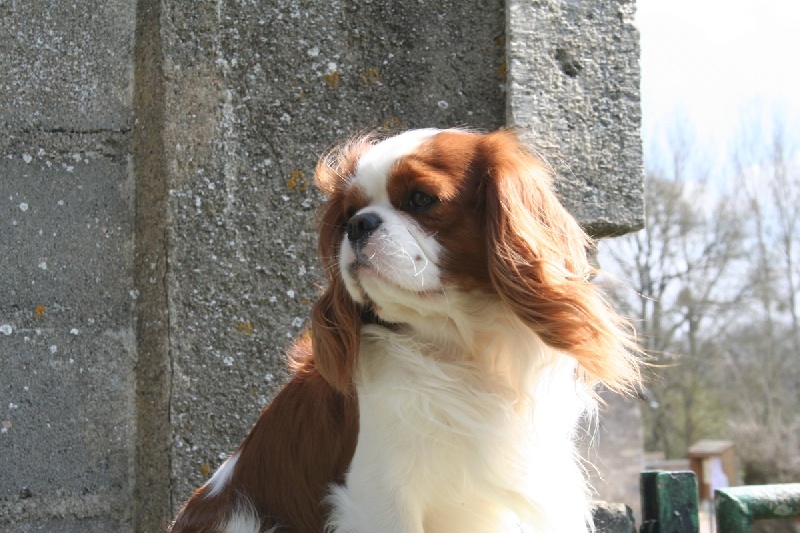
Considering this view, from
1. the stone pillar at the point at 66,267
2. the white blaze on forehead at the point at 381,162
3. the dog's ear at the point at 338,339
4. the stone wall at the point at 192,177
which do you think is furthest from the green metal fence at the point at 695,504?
the stone pillar at the point at 66,267

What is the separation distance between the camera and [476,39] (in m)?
3.28

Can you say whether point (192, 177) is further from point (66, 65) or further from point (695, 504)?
point (695, 504)

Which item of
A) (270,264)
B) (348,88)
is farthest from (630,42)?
(270,264)

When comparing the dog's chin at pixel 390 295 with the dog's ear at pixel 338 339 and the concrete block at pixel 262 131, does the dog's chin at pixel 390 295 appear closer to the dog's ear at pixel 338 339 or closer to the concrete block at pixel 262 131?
the dog's ear at pixel 338 339

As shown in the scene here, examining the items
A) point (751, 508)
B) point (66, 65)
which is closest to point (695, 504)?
point (751, 508)

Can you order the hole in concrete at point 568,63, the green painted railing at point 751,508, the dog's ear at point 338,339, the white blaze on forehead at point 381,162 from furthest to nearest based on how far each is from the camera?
the hole in concrete at point 568,63 < the dog's ear at point 338,339 < the white blaze on forehead at point 381,162 < the green painted railing at point 751,508

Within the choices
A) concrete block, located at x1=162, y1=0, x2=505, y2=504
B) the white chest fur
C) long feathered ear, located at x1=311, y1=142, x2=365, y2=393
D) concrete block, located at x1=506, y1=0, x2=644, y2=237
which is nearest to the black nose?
long feathered ear, located at x1=311, y1=142, x2=365, y2=393

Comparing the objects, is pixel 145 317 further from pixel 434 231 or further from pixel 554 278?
pixel 554 278

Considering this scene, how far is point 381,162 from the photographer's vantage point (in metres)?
2.43

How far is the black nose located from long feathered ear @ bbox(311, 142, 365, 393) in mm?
210

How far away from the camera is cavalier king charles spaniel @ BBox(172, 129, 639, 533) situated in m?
2.37

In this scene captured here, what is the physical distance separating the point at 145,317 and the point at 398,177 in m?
1.25

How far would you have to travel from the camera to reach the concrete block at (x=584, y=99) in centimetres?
319

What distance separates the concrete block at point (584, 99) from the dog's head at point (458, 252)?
2.14 ft
